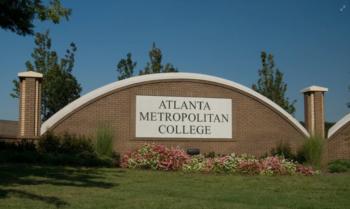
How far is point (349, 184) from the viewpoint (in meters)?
16.7

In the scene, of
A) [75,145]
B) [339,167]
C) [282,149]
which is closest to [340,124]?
[282,149]

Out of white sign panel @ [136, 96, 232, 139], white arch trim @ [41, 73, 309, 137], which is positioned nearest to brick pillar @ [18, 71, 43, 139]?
white arch trim @ [41, 73, 309, 137]

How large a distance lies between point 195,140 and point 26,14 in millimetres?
14083

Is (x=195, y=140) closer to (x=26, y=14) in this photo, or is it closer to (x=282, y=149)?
(x=282, y=149)

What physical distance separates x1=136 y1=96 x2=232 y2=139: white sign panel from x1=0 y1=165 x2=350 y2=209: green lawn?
6862 mm

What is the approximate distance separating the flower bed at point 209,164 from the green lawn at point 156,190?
1.32m

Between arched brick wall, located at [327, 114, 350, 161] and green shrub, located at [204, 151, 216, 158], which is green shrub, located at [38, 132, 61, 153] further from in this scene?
arched brick wall, located at [327, 114, 350, 161]

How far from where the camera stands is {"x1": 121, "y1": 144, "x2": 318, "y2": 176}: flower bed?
64.9 feet

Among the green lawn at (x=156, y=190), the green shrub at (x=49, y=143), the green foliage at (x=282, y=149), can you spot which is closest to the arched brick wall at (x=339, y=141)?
the green foliage at (x=282, y=149)

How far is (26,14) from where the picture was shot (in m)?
13.2

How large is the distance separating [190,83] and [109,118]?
4.00 m

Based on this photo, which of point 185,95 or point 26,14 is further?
point 185,95

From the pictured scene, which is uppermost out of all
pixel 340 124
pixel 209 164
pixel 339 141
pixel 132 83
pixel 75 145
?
pixel 132 83

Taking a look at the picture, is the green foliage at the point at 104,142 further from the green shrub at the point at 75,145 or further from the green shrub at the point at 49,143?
the green shrub at the point at 49,143
